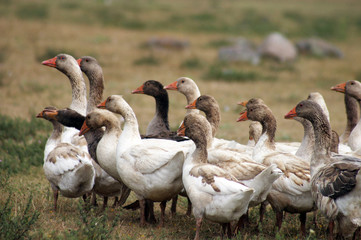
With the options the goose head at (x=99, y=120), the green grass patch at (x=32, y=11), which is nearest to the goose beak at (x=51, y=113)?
the goose head at (x=99, y=120)

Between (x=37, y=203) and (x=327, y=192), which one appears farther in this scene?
(x=37, y=203)

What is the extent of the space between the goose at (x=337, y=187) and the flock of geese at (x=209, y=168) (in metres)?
0.01

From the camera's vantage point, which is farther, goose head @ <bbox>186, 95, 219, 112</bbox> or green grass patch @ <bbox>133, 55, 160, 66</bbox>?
green grass patch @ <bbox>133, 55, 160, 66</bbox>

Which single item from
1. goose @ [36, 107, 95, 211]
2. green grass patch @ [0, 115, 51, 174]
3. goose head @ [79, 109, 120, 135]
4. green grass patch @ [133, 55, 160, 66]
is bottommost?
green grass patch @ [0, 115, 51, 174]

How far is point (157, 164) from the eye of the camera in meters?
Answer: 6.23

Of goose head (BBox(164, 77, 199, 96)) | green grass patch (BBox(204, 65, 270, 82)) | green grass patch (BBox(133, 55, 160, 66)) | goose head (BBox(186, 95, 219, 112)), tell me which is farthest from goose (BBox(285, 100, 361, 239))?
green grass patch (BBox(133, 55, 160, 66))

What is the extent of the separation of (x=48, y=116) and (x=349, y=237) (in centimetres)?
454

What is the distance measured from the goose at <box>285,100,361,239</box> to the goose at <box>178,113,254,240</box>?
0.86 meters

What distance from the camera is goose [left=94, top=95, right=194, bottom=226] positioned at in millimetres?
6258

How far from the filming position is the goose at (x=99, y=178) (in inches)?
284

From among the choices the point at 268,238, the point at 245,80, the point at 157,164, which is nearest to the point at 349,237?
the point at 268,238

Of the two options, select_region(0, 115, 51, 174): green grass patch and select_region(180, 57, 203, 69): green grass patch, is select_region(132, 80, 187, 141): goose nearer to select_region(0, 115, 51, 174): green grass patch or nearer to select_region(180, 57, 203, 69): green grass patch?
select_region(0, 115, 51, 174): green grass patch

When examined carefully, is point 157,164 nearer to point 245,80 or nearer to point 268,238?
point 268,238

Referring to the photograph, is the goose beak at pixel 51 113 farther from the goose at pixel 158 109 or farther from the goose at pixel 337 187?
the goose at pixel 337 187
